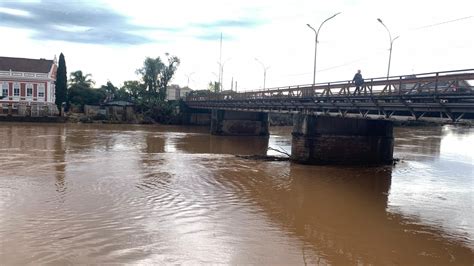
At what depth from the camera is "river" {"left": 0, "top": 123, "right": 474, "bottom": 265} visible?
11.5m

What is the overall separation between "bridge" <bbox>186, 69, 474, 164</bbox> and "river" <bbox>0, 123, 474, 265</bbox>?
2.39m

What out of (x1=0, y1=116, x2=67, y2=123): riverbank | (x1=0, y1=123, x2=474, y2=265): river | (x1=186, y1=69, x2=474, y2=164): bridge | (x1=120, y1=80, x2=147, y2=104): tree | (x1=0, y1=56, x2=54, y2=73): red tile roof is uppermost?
(x1=0, y1=56, x2=54, y2=73): red tile roof

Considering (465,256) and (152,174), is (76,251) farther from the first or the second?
(152,174)

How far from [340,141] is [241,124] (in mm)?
29811

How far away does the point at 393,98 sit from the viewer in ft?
69.6

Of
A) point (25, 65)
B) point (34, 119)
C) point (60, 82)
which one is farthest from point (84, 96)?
point (34, 119)

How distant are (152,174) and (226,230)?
1100 centimetres

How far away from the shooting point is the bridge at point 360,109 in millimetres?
18281

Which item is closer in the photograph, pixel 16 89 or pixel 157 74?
pixel 16 89

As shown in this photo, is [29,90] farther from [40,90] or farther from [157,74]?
[157,74]

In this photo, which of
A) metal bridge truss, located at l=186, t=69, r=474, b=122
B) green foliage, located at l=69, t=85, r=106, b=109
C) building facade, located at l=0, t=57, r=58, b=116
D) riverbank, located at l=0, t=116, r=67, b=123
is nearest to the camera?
metal bridge truss, located at l=186, t=69, r=474, b=122

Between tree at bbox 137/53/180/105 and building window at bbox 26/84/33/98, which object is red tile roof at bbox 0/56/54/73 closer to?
building window at bbox 26/84/33/98

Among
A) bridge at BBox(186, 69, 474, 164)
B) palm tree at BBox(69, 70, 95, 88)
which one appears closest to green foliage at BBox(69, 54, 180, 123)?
palm tree at BBox(69, 70, 95, 88)

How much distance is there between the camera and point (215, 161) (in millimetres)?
30781
